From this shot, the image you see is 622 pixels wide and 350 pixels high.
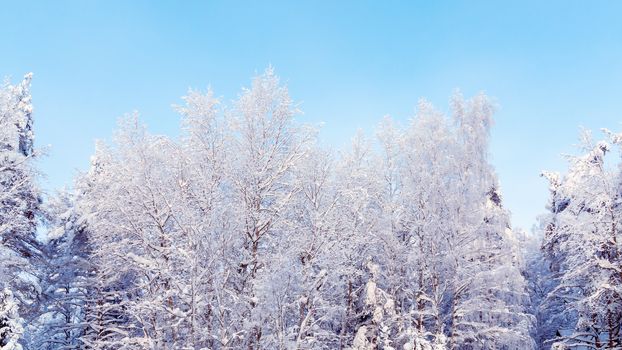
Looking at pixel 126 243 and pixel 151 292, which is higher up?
pixel 126 243

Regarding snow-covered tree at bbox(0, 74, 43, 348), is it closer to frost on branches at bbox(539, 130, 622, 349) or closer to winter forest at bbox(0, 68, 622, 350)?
winter forest at bbox(0, 68, 622, 350)

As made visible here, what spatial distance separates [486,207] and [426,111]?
4430 millimetres

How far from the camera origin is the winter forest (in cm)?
1319

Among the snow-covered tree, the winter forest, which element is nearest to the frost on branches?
the winter forest

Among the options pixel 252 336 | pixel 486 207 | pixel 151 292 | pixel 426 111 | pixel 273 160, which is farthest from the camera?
pixel 426 111

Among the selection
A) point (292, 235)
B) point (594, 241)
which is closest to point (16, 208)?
point (292, 235)

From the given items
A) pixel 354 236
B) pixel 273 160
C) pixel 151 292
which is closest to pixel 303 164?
pixel 273 160

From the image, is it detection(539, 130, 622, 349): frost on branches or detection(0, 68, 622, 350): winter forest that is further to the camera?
detection(539, 130, 622, 349): frost on branches

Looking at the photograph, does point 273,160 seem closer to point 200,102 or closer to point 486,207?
point 200,102

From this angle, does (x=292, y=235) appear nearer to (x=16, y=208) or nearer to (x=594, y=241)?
(x=16, y=208)

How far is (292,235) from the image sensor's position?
48.9 feet

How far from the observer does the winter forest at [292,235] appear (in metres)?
13.2

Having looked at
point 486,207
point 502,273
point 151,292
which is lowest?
point 151,292

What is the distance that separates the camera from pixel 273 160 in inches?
599
